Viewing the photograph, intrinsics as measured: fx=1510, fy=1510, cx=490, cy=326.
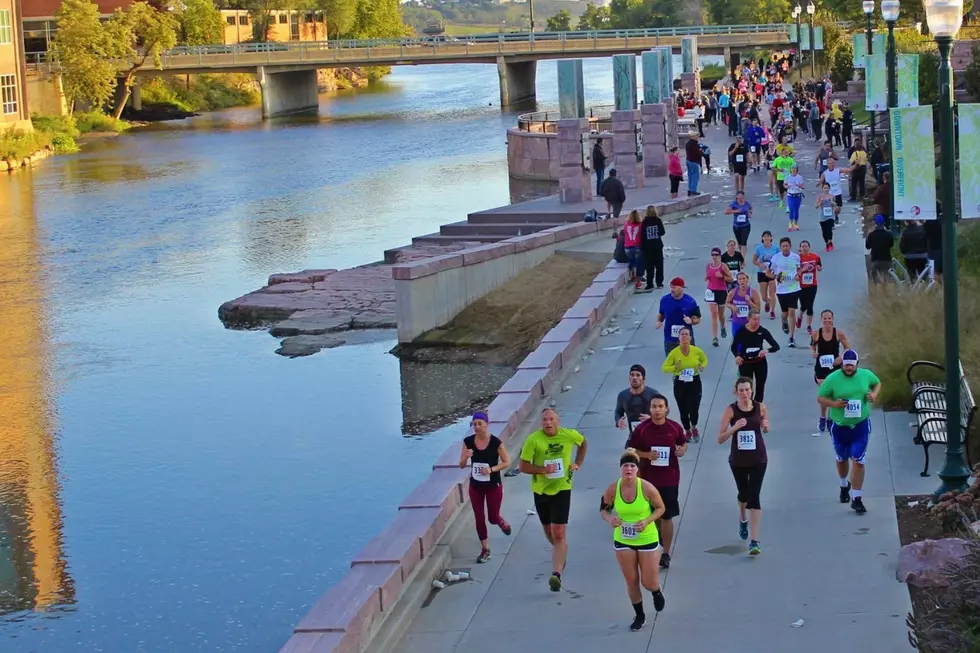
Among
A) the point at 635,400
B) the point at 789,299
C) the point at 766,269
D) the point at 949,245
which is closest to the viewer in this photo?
the point at 949,245

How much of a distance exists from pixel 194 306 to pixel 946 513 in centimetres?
2294

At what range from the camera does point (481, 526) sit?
41.5 feet

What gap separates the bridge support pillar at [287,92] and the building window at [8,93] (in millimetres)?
25591

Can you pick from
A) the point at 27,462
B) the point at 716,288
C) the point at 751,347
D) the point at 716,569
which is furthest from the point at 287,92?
the point at 716,569

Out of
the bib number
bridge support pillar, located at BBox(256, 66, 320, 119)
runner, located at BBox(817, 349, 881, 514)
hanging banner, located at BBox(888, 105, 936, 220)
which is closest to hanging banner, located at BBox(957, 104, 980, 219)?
hanging banner, located at BBox(888, 105, 936, 220)

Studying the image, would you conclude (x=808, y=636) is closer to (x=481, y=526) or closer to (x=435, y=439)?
(x=481, y=526)

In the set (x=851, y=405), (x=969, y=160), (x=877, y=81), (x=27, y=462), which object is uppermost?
(x=877, y=81)

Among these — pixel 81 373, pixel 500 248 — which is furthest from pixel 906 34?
pixel 81 373

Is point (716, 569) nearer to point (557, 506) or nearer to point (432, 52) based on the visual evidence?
point (557, 506)

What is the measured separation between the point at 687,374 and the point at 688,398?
43 centimetres

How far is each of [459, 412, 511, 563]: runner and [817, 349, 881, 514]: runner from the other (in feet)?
9.41

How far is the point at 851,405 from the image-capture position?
1288cm

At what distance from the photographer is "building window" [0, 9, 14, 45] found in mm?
73000

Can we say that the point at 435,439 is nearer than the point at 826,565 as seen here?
No
